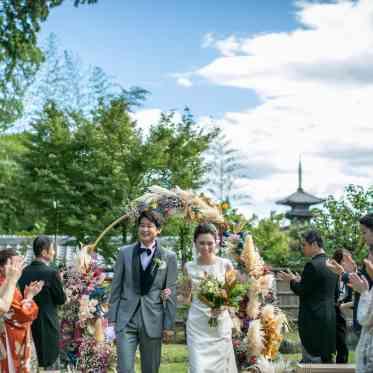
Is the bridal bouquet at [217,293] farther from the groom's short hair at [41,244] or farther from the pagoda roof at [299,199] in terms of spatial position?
the pagoda roof at [299,199]

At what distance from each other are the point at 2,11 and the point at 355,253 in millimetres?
12017

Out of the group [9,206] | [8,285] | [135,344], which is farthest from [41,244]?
[9,206]

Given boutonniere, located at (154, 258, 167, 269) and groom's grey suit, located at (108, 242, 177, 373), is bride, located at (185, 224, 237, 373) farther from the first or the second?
boutonniere, located at (154, 258, 167, 269)

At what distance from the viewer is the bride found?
786 centimetres

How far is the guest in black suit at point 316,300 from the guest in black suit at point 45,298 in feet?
8.96

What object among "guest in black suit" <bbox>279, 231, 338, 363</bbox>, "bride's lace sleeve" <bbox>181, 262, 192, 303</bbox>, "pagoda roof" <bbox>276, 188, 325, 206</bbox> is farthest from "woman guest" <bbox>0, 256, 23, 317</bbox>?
"pagoda roof" <bbox>276, 188, 325, 206</bbox>

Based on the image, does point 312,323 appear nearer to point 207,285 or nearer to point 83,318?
point 207,285

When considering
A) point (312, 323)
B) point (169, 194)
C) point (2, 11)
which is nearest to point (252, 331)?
point (312, 323)

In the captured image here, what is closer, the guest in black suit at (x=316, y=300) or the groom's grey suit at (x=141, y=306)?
the groom's grey suit at (x=141, y=306)

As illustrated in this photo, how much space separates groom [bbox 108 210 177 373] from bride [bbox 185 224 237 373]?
0.28 metres

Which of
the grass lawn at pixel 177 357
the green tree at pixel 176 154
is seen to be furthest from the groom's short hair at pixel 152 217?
the green tree at pixel 176 154

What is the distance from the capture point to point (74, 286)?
984 centimetres

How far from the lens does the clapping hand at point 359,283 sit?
225 inches

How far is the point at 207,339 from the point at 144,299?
81cm
